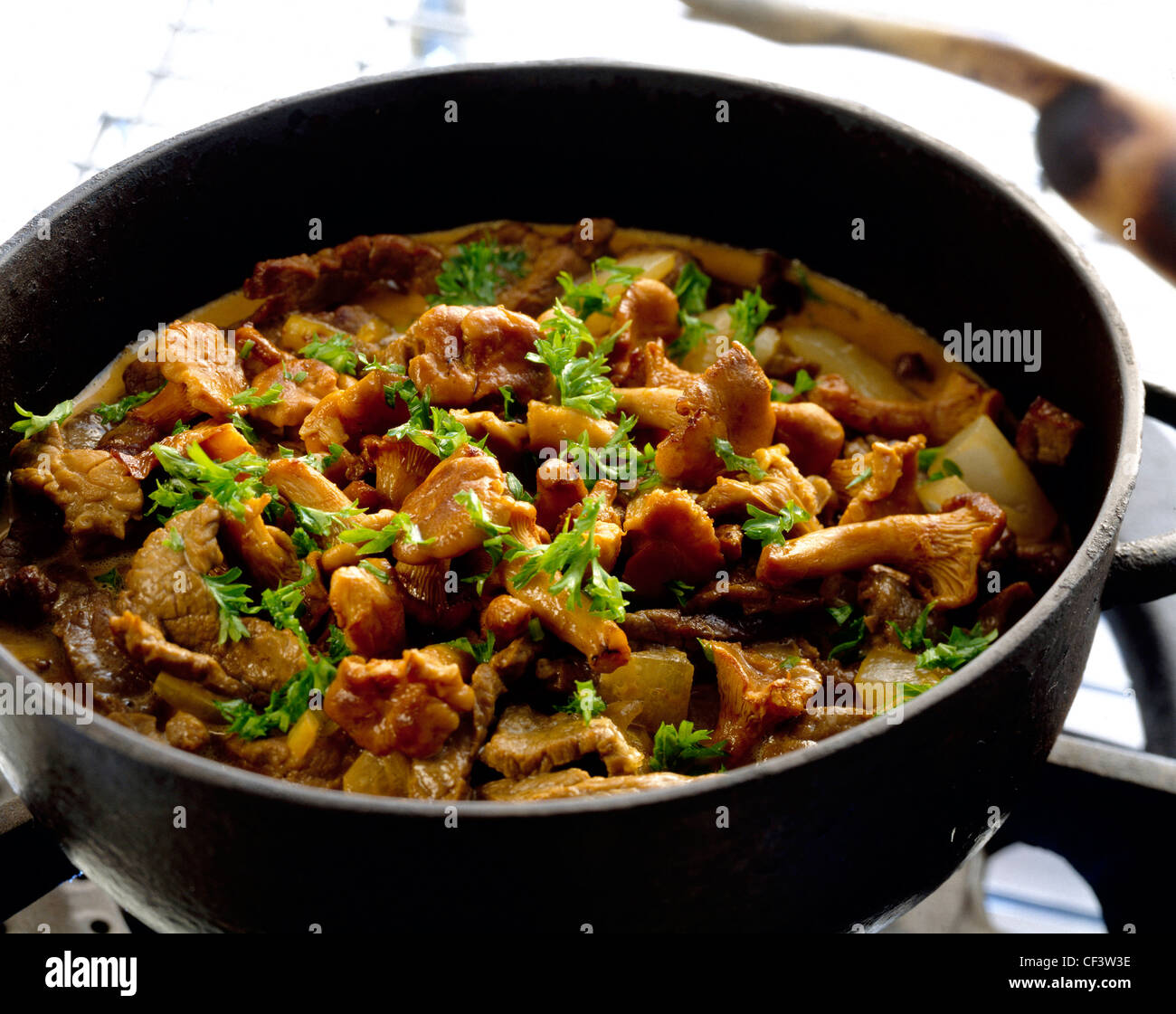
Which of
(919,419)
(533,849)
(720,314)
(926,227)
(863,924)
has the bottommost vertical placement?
(863,924)

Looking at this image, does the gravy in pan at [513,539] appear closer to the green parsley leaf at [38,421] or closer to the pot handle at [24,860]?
the green parsley leaf at [38,421]

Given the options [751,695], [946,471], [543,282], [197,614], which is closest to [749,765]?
[751,695]

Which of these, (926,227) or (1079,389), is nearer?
(1079,389)

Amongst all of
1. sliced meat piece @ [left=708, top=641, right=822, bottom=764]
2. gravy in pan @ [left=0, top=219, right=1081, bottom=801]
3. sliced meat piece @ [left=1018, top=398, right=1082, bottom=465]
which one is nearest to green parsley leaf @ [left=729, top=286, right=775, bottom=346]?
gravy in pan @ [left=0, top=219, right=1081, bottom=801]

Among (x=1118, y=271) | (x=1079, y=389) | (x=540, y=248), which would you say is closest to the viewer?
(x=1079, y=389)

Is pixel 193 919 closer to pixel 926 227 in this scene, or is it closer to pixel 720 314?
pixel 720 314

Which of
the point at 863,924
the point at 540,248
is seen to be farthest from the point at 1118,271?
the point at 863,924

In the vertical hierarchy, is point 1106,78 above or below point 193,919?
above
